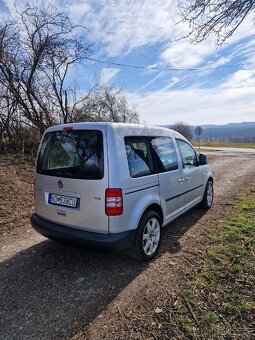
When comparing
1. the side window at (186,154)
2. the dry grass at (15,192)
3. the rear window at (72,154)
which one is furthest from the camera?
the dry grass at (15,192)

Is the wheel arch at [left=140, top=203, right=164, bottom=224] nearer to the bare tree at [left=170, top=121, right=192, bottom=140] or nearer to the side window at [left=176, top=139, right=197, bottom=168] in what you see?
the side window at [left=176, top=139, right=197, bottom=168]

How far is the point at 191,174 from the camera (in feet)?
17.2

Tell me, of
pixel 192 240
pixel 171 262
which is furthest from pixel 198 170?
pixel 171 262

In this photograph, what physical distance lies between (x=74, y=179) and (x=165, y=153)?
1.67 meters

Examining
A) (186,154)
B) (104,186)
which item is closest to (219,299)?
(104,186)

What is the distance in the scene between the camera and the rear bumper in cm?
327

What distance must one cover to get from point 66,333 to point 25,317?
20.3 inches

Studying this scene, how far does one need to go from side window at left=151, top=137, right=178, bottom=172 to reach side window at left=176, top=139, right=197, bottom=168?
1.17 ft

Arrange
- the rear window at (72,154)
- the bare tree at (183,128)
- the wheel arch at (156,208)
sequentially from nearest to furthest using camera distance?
the rear window at (72,154), the wheel arch at (156,208), the bare tree at (183,128)

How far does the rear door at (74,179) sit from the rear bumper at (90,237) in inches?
2.9

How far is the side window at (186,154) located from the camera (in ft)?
16.6

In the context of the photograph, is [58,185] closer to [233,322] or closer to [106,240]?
[106,240]

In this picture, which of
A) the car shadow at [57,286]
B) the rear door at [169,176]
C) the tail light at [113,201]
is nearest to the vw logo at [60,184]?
the tail light at [113,201]

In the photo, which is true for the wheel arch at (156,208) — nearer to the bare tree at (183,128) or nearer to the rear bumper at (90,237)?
the rear bumper at (90,237)
